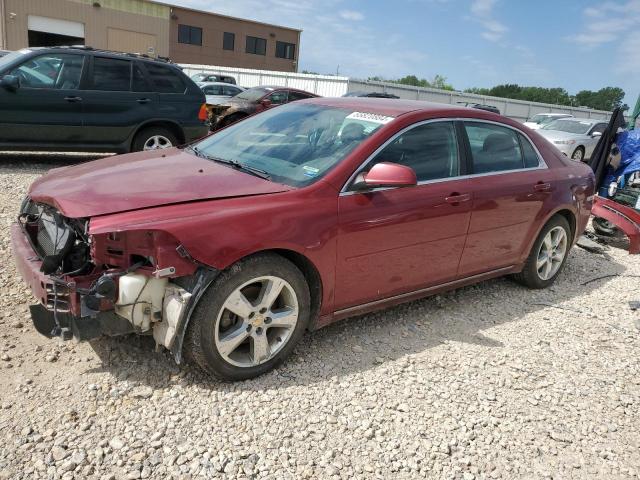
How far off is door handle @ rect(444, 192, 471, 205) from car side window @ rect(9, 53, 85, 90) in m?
6.42

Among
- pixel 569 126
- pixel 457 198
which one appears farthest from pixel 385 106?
pixel 569 126

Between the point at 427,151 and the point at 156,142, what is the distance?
5.98 m

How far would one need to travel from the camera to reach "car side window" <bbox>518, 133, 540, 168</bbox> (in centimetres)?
468

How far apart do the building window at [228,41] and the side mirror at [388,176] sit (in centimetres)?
5602

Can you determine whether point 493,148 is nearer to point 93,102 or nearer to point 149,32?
point 93,102

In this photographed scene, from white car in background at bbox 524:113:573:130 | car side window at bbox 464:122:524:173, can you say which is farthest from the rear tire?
white car in background at bbox 524:113:573:130

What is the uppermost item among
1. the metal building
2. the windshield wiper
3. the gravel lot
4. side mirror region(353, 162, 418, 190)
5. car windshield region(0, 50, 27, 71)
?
the metal building

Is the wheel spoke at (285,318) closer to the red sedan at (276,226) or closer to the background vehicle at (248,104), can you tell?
the red sedan at (276,226)

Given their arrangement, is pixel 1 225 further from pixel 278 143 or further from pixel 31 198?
pixel 278 143

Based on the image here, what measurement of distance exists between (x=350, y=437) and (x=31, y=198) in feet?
7.89

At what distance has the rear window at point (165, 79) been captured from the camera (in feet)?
28.4

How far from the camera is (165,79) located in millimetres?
8773

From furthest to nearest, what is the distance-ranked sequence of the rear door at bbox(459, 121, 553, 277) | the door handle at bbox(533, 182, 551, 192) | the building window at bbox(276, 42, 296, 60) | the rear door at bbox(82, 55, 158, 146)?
the building window at bbox(276, 42, 296, 60), the rear door at bbox(82, 55, 158, 146), the door handle at bbox(533, 182, 551, 192), the rear door at bbox(459, 121, 553, 277)

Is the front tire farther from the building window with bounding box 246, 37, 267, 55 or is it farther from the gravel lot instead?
the building window with bounding box 246, 37, 267, 55
